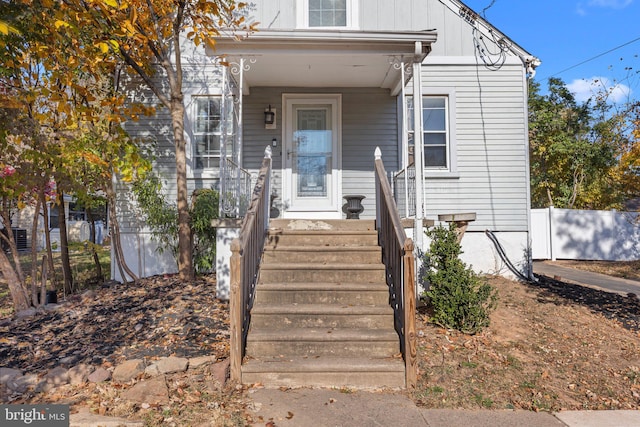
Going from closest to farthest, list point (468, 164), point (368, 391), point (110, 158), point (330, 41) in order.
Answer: point (368, 391)
point (330, 41)
point (110, 158)
point (468, 164)

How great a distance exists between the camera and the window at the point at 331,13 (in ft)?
26.1

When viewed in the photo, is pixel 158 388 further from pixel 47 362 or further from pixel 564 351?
pixel 564 351

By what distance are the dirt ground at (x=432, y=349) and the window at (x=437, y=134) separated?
107 inches

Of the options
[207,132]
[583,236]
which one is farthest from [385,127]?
[583,236]

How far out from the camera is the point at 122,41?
19.9 ft

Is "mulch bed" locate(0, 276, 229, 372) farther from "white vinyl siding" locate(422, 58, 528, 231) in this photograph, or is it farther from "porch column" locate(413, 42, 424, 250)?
"white vinyl siding" locate(422, 58, 528, 231)

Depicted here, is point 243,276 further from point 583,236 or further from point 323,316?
point 583,236

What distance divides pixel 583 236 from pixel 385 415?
12267mm

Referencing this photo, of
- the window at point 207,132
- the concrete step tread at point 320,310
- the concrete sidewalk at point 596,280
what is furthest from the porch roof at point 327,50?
the concrete sidewalk at point 596,280

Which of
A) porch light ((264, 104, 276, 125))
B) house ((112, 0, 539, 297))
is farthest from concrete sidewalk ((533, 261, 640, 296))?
porch light ((264, 104, 276, 125))

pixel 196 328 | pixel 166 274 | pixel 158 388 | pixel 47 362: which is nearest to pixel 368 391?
pixel 158 388

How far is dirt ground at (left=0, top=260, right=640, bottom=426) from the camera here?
3.47 metres

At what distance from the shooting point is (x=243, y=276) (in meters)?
Answer: 4.00

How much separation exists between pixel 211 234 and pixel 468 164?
4.68 metres
